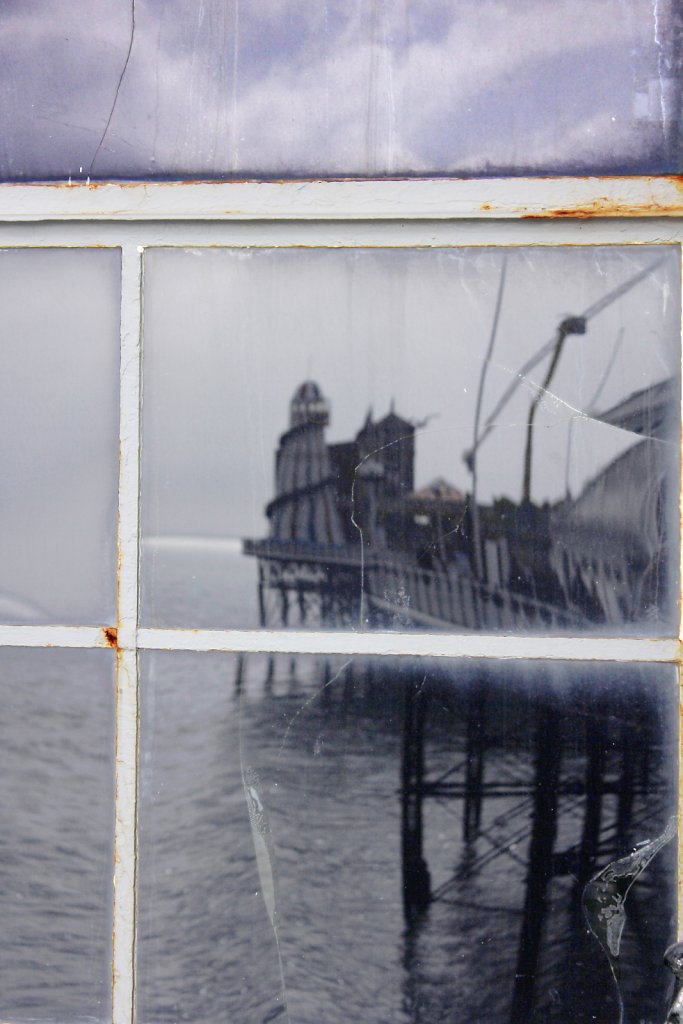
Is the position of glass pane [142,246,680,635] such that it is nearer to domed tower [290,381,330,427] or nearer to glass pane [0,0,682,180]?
domed tower [290,381,330,427]

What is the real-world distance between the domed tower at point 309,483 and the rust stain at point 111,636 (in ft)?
1.23

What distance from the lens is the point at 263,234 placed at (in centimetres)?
168

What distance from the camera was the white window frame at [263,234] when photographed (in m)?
1.62

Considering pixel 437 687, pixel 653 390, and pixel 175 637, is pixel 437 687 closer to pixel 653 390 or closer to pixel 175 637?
pixel 175 637

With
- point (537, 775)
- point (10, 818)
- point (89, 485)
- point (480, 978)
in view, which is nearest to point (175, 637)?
point (89, 485)

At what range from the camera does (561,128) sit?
65.1 inches

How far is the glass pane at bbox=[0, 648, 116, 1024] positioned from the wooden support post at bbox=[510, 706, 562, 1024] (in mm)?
800

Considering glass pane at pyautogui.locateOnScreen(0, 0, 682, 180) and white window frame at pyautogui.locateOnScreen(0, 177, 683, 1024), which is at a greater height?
glass pane at pyautogui.locateOnScreen(0, 0, 682, 180)

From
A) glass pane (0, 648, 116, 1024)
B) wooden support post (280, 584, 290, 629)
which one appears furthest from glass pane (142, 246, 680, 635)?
glass pane (0, 648, 116, 1024)

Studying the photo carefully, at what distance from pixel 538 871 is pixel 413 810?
26cm

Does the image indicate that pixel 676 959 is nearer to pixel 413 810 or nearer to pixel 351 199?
pixel 413 810

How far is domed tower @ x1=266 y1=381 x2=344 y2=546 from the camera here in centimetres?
168

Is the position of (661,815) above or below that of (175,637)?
below

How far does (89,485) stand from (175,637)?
0.35m
